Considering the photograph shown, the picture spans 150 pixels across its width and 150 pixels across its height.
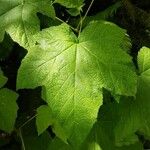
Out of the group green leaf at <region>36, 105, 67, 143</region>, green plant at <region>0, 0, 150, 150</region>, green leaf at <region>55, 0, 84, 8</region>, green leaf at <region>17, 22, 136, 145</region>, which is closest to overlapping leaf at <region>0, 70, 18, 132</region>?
green plant at <region>0, 0, 150, 150</region>

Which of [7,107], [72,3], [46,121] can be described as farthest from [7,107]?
[72,3]

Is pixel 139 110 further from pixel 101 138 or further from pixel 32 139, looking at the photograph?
pixel 32 139

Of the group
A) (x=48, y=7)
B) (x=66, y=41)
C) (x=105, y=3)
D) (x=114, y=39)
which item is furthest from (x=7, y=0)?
(x=105, y=3)

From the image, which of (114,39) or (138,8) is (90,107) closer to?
(114,39)

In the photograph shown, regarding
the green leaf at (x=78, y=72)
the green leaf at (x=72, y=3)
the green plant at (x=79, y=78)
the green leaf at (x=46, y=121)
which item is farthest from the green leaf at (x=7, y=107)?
the green leaf at (x=72, y=3)

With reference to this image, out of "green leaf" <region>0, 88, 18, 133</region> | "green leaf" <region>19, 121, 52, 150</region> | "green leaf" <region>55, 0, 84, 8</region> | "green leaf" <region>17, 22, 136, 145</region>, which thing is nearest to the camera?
"green leaf" <region>17, 22, 136, 145</region>

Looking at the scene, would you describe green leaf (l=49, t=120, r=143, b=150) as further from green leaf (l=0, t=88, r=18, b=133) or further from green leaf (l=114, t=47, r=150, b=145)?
green leaf (l=0, t=88, r=18, b=133)
